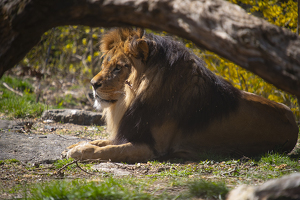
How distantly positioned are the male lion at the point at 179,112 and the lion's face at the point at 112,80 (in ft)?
0.04

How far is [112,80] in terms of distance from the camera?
4.11 m

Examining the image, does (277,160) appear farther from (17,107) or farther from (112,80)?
(17,107)

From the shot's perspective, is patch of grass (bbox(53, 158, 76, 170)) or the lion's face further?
the lion's face

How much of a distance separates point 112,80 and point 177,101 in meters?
0.89

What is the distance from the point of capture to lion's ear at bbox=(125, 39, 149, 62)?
12.9ft

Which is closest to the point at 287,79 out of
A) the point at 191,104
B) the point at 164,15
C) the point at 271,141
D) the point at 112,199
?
the point at 164,15

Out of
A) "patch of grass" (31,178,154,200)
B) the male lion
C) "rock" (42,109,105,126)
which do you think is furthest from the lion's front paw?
"rock" (42,109,105,126)

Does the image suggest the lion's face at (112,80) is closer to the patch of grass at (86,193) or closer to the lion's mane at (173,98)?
the lion's mane at (173,98)

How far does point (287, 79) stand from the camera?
6.64 feet

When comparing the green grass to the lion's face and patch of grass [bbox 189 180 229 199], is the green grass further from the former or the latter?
patch of grass [bbox 189 180 229 199]

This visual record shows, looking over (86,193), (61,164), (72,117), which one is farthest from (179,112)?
(72,117)

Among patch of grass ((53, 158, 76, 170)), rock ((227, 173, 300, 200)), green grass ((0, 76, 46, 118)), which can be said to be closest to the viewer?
rock ((227, 173, 300, 200))

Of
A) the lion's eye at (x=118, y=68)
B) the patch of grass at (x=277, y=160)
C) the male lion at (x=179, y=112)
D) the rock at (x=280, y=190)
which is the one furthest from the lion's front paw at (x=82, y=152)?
the rock at (x=280, y=190)

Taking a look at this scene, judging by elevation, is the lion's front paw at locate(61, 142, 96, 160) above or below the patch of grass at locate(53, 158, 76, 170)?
above
